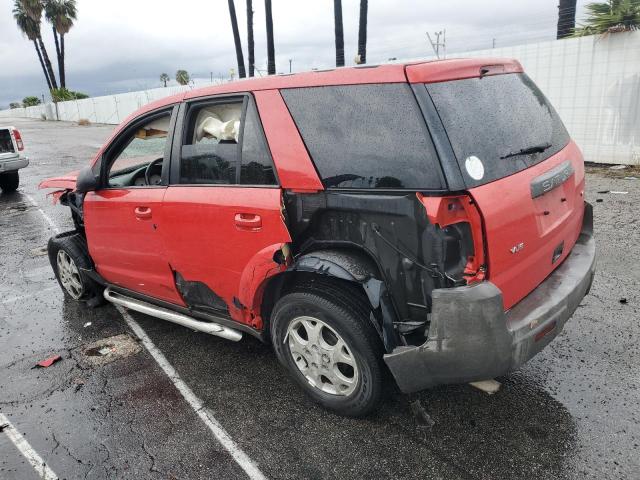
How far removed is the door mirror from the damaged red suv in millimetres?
724

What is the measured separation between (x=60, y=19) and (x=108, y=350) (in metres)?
53.6

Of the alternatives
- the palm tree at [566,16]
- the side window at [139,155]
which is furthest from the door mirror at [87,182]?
the palm tree at [566,16]

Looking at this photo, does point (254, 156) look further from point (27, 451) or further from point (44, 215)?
point (44, 215)

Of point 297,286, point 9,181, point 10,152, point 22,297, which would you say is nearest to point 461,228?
point 297,286

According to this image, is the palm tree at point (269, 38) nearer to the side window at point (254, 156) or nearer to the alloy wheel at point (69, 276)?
the alloy wheel at point (69, 276)

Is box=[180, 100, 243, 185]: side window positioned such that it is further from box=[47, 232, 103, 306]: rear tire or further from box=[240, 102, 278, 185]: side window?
box=[47, 232, 103, 306]: rear tire

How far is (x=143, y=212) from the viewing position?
3.58 metres

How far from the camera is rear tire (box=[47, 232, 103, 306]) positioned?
4.61 metres

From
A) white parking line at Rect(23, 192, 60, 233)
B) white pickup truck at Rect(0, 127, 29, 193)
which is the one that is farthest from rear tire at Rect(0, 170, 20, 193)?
white parking line at Rect(23, 192, 60, 233)

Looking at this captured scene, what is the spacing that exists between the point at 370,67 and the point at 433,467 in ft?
→ 6.67

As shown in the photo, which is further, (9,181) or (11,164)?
(9,181)

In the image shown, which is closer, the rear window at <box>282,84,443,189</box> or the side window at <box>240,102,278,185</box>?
the rear window at <box>282,84,443,189</box>

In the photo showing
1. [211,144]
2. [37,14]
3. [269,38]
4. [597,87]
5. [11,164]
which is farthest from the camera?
[37,14]

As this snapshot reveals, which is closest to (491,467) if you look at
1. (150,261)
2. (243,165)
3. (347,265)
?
(347,265)
